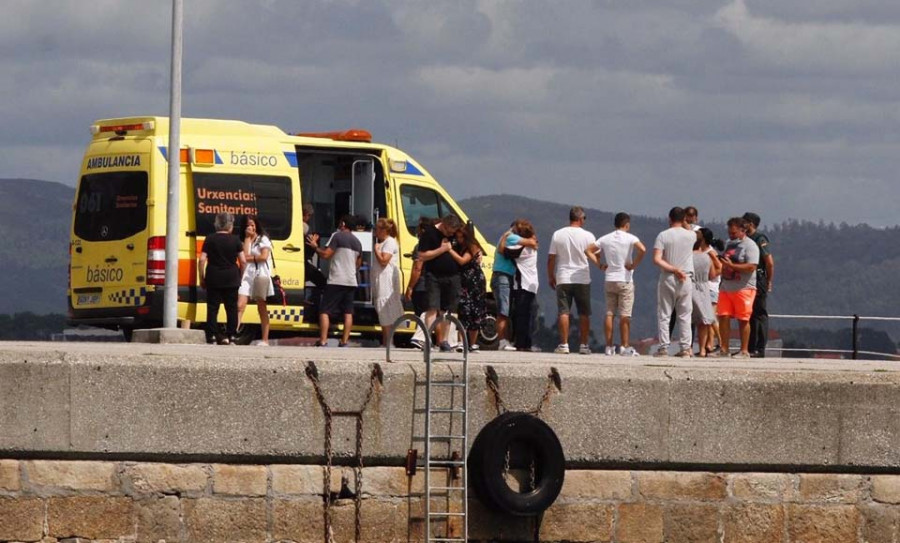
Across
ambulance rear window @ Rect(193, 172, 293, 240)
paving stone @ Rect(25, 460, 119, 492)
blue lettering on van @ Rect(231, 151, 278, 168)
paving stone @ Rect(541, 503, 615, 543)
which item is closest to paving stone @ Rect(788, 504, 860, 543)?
paving stone @ Rect(541, 503, 615, 543)

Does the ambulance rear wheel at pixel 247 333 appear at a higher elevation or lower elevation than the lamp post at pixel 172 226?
lower

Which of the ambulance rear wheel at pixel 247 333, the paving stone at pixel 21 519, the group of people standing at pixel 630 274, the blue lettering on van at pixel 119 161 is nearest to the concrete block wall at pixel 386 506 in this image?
the paving stone at pixel 21 519

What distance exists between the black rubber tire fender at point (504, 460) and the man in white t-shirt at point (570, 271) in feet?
25.2

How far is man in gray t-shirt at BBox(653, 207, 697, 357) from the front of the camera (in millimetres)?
19391

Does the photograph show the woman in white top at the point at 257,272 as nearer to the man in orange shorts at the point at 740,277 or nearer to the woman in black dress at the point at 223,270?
the woman in black dress at the point at 223,270

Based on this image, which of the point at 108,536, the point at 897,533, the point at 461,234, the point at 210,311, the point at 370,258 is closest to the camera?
the point at 108,536

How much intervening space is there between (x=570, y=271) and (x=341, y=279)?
8.28 feet

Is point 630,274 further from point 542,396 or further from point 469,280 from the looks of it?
point 542,396

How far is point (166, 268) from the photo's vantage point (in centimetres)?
2136

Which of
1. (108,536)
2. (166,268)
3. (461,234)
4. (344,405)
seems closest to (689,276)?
(461,234)

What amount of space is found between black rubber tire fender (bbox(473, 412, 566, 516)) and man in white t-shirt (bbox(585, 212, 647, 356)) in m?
7.68

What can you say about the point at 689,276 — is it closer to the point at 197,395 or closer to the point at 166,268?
the point at 166,268

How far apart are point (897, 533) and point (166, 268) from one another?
1044cm

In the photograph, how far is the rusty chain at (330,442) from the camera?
12.5 metres
